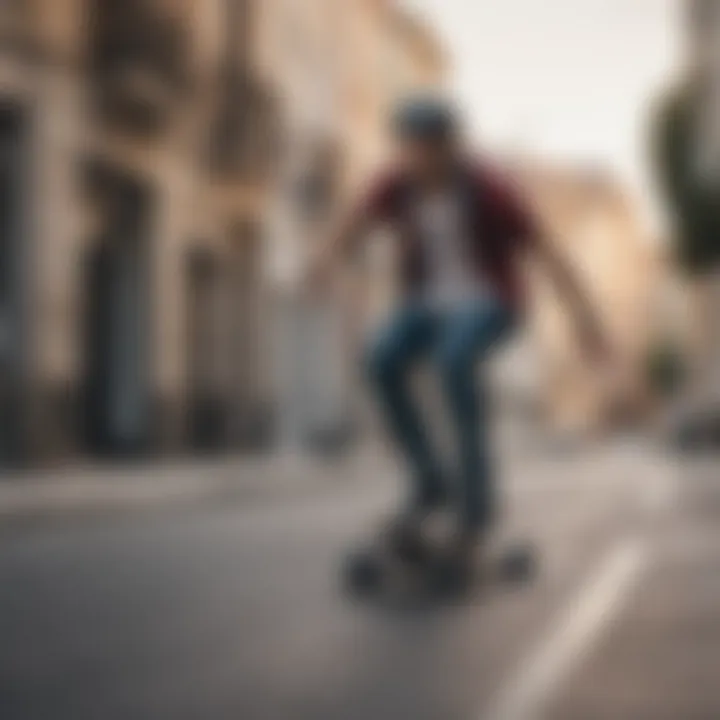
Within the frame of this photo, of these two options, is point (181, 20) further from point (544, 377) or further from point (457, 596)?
point (457, 596)

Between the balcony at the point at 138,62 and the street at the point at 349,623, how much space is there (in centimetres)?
38

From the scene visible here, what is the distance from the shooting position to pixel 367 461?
1.71 m

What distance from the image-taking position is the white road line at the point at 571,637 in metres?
1.45

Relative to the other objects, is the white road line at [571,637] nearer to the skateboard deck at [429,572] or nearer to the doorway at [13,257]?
the skateboard deck at [429,572]

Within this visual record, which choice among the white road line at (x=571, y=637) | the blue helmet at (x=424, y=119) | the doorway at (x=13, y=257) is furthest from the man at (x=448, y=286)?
the doorway at (x=13, y=257)

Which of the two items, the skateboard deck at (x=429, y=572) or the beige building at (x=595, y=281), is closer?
the beige building at (x=595, y=281)

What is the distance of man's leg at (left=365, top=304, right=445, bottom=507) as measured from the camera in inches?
73.2

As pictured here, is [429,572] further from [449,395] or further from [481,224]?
[481,224]

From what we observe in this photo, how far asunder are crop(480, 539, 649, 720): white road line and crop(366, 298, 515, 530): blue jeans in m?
0.16

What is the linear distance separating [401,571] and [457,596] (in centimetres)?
7

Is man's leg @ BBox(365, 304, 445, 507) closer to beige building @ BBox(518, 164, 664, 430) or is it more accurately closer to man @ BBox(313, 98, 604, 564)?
man @ BBox(313, 98, 604, 564)

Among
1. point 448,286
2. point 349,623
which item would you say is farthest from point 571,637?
point 448,286

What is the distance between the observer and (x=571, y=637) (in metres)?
1.89

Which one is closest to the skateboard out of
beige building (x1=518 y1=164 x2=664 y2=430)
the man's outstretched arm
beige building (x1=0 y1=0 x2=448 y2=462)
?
beige building (x1=0 y1=0 x2=448 y2=462)
